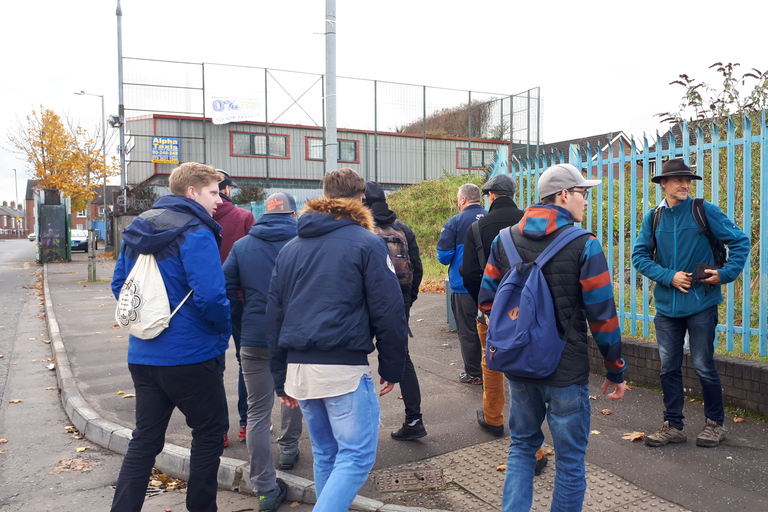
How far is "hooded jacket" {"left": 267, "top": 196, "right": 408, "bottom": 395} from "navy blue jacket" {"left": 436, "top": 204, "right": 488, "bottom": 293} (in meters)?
2.77

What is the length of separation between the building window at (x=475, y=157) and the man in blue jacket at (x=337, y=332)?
96.3 ft

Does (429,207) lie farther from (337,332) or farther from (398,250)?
(337,332)

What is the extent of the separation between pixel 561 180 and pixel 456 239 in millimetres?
2733

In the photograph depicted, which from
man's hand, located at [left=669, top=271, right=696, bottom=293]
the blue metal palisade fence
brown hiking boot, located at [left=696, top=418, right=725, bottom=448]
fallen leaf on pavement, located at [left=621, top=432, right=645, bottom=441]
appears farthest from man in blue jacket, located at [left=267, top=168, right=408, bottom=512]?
the blue metal palisade fence

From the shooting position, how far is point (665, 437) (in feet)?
14.2

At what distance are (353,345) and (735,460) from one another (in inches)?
117

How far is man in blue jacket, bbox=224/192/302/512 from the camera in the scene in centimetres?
373

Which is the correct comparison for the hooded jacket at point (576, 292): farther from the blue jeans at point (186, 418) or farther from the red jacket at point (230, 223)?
the red jacket at point (230, 223)

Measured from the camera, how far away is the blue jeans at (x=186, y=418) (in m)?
3.12

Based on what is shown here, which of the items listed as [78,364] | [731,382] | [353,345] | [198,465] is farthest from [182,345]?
[78,364]

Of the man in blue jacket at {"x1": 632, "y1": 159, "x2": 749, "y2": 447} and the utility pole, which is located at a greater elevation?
the utility pole

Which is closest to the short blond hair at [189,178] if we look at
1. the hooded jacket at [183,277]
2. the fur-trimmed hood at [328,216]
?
the hooded jacket at [183,277]

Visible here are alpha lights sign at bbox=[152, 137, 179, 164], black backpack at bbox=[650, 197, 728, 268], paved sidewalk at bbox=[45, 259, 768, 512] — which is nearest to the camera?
paved sidewalk at bbox=[45, 259, 768, 512]

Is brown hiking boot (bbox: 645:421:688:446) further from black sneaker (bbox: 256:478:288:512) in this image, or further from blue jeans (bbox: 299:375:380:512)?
black sneaker (bbox: 256:478:288:512)
